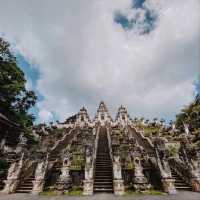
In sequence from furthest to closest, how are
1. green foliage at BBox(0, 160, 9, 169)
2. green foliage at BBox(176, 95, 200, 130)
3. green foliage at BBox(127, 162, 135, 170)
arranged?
green foliage at BBox(176, 95, 200, 130), green foliage at BBox(0, 160, 9, 169), green foliage at BBox(127, 162, 135, 170)

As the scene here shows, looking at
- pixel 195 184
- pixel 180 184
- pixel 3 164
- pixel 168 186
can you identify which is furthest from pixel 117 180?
pixel 3 164

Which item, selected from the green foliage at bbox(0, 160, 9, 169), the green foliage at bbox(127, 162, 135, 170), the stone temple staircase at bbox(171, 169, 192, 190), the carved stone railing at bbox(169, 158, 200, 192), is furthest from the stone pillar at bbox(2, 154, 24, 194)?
the carved stone railing at bbox(169, 158, 200, 192)

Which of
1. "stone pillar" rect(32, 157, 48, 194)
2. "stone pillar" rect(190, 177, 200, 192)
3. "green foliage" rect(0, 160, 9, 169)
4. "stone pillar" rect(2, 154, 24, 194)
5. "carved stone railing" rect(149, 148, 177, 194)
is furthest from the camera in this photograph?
"green foliage" rect(0, 160, 9, 169)

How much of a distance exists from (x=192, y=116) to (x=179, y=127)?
3528 millimetres

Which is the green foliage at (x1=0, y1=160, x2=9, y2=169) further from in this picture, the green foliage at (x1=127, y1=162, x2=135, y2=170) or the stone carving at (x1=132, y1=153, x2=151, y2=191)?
the stone carving at (x1=132, y1=153, x2=151, y2=191)

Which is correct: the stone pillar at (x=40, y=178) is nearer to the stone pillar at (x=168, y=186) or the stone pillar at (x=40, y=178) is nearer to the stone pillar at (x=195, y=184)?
the stone pillar at (x=168, y=186)

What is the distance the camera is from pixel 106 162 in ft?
44.4

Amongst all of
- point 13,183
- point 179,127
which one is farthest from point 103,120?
point 13,183

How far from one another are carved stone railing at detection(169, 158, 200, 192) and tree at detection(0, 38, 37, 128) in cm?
1754

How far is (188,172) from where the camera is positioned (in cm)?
1059

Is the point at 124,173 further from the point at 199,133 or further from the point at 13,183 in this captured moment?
the point at 199,133

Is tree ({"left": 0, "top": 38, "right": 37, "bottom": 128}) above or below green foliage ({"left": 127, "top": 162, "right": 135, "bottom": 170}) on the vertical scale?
above

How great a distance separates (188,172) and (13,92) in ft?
65.8

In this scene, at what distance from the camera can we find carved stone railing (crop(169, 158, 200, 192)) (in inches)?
388
